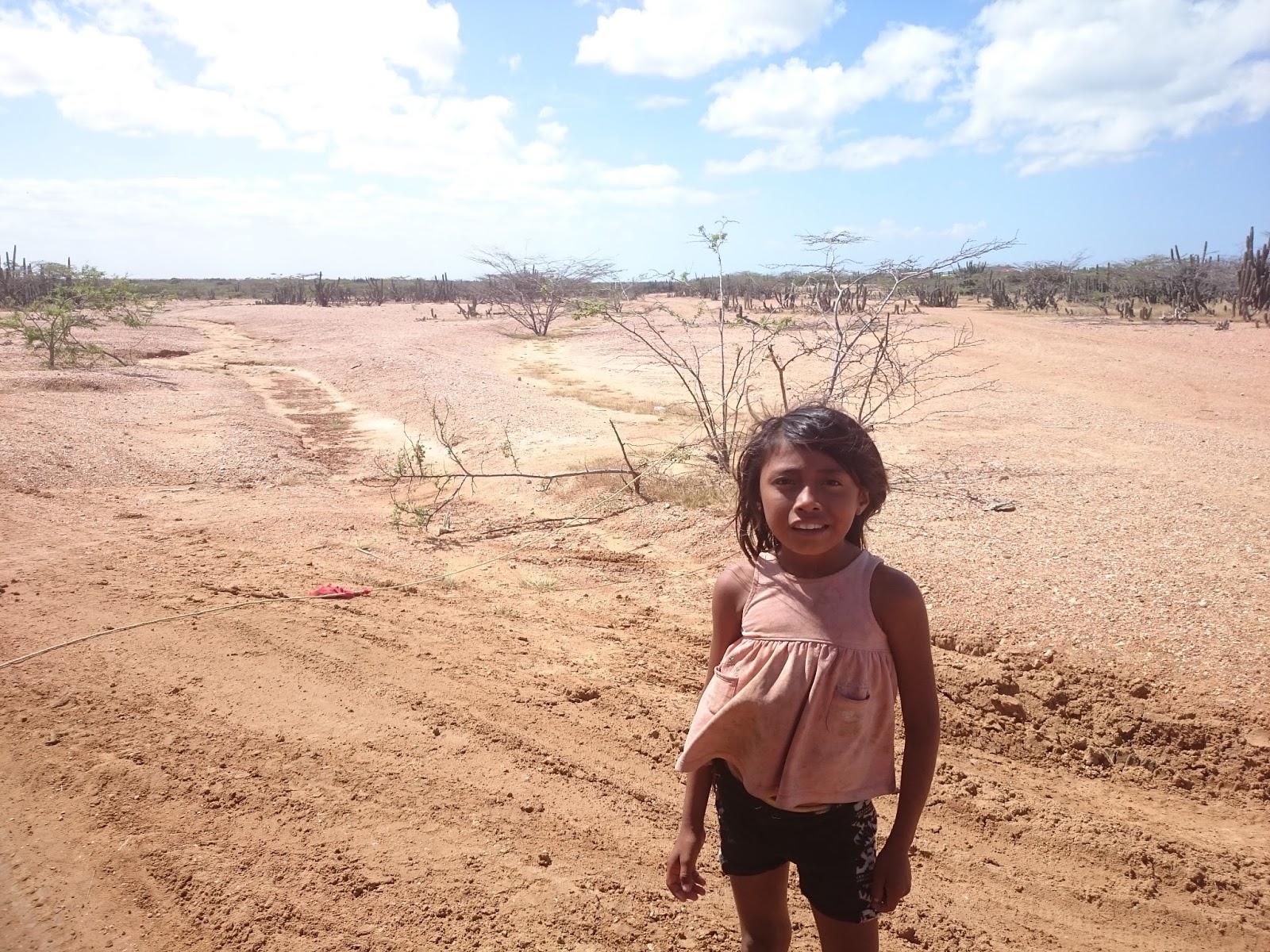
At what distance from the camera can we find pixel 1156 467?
23.5 feet

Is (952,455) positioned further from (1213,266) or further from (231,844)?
(1213,266)

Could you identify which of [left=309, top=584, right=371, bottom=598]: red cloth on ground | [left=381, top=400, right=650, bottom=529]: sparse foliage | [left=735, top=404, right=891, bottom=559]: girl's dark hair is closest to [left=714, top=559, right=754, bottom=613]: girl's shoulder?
[left=735, top=404, right=891, bottom=559]: girl's dark hair

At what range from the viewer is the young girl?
1.65m

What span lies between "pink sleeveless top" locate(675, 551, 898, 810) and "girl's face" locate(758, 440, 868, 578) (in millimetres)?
55

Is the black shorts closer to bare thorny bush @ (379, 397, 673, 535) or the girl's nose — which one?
the girl's nose

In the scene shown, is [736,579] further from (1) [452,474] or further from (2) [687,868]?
(1) [452,474]

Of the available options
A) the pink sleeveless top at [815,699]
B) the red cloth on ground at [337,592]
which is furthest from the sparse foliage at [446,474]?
the pink sleeveless top at [815,699]

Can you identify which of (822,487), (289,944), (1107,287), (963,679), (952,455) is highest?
(1107,287)

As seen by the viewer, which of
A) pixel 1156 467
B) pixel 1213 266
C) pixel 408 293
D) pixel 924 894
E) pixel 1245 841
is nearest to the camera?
pixel 924 894

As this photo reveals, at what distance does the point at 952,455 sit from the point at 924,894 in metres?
5.87

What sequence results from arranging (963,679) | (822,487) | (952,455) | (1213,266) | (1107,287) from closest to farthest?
(822,487), (963,679), (952,455), (1213,266), (1107,287)

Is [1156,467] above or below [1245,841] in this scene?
above

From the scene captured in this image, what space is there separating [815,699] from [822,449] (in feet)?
1.59

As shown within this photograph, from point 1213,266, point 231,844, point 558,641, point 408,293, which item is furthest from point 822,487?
point 408,293
